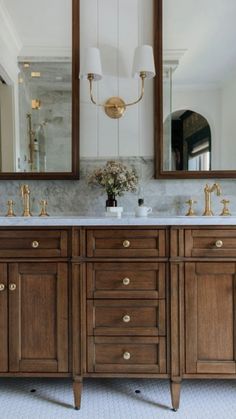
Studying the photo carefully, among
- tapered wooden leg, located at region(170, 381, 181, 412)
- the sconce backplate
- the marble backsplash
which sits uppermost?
the sconce backplate

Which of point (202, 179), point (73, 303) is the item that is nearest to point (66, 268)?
point (73, 303)

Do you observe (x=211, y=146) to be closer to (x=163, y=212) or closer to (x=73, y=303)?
(x=163, y=212)

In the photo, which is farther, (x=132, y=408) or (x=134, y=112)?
(x=134, y=112)

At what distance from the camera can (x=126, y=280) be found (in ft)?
5.40

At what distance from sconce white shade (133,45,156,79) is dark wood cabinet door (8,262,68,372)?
4.25 feet

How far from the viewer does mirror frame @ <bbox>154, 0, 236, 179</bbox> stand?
213 centimetres

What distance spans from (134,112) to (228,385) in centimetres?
179

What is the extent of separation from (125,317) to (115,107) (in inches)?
52.4

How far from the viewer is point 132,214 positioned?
7.11ft

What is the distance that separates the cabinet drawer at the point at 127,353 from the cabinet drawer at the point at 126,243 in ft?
1.42

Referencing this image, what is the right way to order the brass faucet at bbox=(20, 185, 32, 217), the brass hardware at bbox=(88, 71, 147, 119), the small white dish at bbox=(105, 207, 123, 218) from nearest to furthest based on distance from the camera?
the small white dish at bbox=(105, 207, 123, 218) < the brass faucet at bbox=(20, 185, 32, 217) < the brass hardware at bbox=(88, 71, 147, 119)

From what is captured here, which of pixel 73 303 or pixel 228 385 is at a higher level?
pixel 73 303

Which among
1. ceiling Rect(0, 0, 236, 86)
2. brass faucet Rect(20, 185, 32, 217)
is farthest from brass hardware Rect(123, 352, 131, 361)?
ceiling Rect(0, 0, 236, 86)

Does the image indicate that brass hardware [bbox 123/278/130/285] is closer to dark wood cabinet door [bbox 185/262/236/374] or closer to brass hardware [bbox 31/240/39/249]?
dark wood cabinet door [bbox 185/262/236/374]
